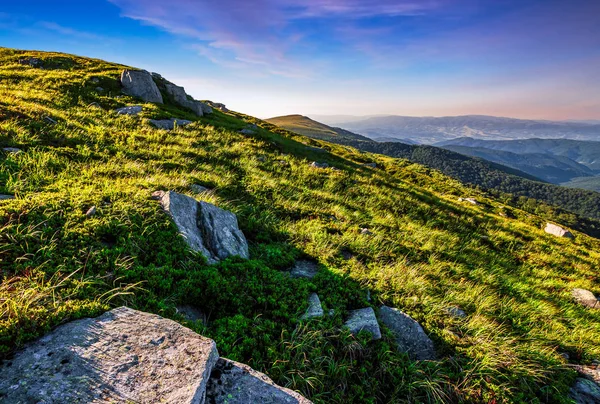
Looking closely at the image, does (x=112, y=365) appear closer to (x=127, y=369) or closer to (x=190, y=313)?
(x=127, y=369)

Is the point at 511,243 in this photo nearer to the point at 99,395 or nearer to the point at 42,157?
the point at 99,395

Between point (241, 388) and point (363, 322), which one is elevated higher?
point (241, 388)

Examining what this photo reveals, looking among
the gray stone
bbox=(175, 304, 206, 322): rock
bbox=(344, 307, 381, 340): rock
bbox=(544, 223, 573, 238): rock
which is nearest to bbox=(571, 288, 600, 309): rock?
bbox=(344, 307, 381, 340): rock

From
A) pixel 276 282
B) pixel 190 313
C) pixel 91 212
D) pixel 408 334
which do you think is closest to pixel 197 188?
pixel 91 212

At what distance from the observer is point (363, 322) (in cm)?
568

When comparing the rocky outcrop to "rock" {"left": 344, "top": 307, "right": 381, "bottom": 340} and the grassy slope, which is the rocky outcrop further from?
"rock" {"left": 344, "top": 307, "right": 381, "bottom": 340}

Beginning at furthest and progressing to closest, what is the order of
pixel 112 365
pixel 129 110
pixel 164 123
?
1. pixel 129 110
2. pixel 164 123
3. pixel 112 365

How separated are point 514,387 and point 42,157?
1337 centimetres

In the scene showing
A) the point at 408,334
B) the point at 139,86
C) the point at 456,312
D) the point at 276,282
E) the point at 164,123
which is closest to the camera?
the point at 408,334

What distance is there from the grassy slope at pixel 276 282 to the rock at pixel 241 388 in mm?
832

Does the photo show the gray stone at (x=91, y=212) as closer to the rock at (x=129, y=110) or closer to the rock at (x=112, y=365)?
the rock at (x=112, y=365)

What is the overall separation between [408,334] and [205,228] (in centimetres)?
539

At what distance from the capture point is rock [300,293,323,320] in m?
5.57

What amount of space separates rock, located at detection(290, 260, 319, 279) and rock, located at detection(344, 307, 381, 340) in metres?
1.53
